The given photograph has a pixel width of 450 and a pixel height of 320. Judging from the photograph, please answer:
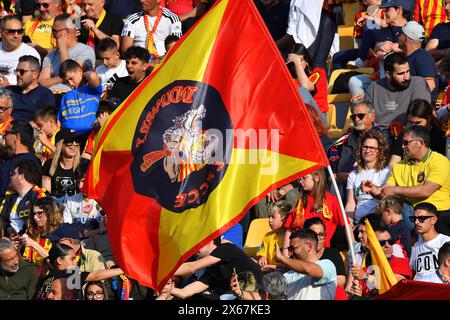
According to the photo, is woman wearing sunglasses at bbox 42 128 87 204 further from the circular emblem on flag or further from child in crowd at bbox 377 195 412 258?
the circular emblem on flag

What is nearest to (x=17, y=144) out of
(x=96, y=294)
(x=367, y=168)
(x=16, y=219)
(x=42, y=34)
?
(x=16, y=219)

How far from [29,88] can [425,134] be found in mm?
5330

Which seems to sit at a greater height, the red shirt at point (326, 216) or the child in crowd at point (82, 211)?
the red shirt at point (326, 216)

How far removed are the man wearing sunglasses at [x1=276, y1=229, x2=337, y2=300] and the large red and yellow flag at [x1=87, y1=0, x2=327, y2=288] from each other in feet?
5.59

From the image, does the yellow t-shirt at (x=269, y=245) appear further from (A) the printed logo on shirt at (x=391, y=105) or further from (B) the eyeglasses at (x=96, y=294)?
(A) the printed logo on shirt at (x=391, y=105)

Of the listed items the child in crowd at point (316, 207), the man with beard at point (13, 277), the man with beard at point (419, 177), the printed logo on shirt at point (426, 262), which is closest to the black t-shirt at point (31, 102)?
the man with beard at point (13, 277)

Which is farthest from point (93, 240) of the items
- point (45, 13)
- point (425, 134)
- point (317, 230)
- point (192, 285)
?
point (45, 13)

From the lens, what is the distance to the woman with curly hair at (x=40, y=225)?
1405cm

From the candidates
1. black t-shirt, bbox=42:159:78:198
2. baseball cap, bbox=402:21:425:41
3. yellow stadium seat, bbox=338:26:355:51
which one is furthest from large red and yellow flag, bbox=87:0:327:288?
yellow stadium seat, bbox=338:26:355:51

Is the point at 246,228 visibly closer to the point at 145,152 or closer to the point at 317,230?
the point at 317,230

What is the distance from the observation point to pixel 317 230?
12648mm

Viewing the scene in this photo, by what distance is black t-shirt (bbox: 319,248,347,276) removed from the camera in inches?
488

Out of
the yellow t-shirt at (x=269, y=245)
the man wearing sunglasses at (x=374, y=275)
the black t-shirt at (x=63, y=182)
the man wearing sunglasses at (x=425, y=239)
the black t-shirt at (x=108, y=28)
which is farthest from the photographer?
the black t-shirt at (x=108, y=28)

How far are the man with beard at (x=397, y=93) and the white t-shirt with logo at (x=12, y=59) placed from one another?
4782 mm
